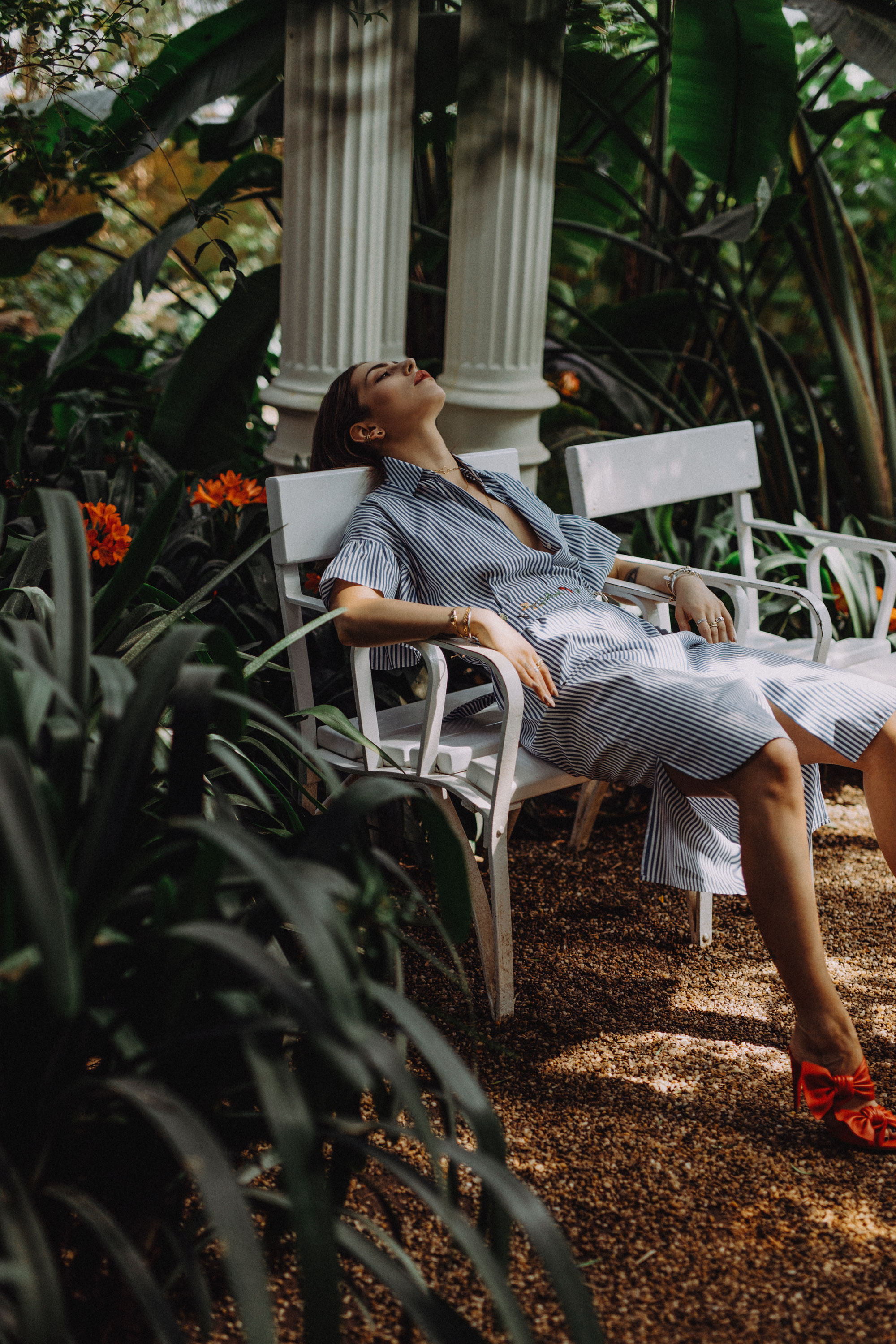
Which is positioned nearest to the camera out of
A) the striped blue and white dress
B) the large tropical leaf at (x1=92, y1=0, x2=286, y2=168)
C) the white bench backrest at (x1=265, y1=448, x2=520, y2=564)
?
the striped blue and white dress

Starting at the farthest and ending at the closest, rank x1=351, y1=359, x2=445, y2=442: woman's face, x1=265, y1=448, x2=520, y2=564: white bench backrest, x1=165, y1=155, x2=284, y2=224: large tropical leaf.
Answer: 1. x1=165, y1=155, x2=284, y2=224: large tropical leaf
2. x1=351, y1=359, x2=445, y2=442: woman's face
3. x1=265, y1=448, x2=520, y2=564: white bench backrest

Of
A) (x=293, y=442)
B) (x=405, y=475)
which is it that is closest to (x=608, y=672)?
(x=405, y=475)

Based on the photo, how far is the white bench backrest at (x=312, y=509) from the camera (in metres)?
2.44

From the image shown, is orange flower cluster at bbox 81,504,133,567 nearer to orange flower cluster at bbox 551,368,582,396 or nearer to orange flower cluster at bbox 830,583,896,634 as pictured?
orange flower cluster at bbox 830,583,896,634

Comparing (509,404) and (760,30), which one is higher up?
(760,30)

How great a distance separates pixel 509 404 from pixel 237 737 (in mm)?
2063

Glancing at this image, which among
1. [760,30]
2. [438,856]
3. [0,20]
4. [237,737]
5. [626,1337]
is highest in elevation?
[760,30]

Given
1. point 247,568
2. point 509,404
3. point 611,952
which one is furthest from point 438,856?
point 509,404

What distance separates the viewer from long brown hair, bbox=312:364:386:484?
259 cm

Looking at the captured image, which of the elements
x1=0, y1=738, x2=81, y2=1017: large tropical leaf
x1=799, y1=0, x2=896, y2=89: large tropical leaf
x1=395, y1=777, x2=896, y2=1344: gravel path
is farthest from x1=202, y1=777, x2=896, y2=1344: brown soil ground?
x1=799, y1=0, x2=896, y2=89: large tropical leaf

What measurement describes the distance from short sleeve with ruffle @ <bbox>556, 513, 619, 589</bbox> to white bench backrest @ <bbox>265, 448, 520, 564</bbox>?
524 millimetres

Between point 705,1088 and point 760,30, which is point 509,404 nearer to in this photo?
point 760,30

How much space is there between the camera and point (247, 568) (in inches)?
127

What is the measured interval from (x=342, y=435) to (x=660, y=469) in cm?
104
